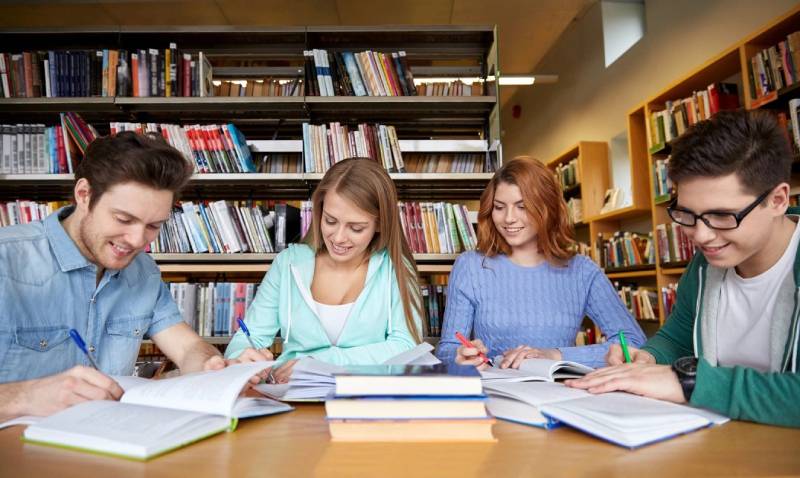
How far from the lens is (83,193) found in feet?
4.15

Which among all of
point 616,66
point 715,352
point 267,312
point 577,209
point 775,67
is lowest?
point 715,352

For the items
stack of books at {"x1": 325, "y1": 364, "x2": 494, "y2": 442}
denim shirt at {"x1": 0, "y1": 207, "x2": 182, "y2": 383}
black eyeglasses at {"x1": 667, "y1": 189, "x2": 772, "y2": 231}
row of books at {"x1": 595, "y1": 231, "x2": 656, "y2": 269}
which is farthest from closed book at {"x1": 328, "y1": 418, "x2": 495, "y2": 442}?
row of books at {"x1": 595, "y1": 231, "x2": 656, "y2": 269}

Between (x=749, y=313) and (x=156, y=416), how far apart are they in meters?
1.19

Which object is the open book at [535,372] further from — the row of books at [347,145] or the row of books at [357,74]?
the row of books at [357,74]

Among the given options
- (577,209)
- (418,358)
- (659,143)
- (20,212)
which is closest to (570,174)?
(577,209)

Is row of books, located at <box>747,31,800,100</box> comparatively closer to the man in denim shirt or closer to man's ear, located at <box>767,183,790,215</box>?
man's ear, located at <box>767,183,790,215</box>

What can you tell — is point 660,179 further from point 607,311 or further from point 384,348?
point 384,348

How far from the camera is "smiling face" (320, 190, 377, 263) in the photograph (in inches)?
64.9

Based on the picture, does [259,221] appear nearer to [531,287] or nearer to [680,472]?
[531,287]

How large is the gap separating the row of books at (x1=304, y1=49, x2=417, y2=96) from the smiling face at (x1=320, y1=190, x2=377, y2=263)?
1307mm

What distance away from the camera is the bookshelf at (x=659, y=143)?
281cm

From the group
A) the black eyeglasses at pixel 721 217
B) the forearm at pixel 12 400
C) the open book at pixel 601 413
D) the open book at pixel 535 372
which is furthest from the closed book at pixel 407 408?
the black eyeglasses at pixel 721 217

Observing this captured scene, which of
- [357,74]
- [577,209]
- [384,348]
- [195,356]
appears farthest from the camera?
[577,209]

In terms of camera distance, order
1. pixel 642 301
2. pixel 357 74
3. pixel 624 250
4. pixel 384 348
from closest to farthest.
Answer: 1. pixel 384 348
2. pixel 357 74
3. pixel 642 301
4. pixel 624 250
